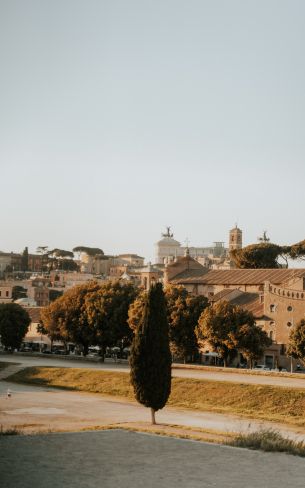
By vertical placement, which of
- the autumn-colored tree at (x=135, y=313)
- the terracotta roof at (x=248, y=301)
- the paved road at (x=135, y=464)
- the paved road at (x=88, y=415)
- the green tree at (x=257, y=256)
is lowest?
the paved road at (x=88, y=415)

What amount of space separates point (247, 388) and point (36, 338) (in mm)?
54264

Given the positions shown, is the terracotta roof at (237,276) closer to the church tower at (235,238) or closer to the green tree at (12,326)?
the green tree at (12,326)

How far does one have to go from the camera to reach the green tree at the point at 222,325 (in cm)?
7075

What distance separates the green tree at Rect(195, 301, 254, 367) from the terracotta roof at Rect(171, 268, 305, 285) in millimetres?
20322

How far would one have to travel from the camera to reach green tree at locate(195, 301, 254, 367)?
2785 inches

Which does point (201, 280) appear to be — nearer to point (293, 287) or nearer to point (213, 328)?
point (293, 287)

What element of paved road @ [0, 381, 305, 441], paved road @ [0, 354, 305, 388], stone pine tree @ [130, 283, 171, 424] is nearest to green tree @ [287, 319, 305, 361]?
paved road @ [0, 354, 305, 388]

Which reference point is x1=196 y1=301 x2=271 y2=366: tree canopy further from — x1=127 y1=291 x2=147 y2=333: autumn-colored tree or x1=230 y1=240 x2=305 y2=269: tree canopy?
x1=230 y1=240 x2=305 y2=269: tree canopy

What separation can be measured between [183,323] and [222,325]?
5.66m

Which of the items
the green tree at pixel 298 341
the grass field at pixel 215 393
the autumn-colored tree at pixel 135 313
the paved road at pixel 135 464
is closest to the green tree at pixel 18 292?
the autumn-colored tree at pixel 135 313

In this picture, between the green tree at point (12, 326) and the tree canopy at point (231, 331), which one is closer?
the tree canopy at point (231, 331)

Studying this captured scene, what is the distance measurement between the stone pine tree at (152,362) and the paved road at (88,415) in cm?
157

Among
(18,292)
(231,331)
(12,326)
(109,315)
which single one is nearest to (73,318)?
(109,315)

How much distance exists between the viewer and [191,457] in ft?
95.8
